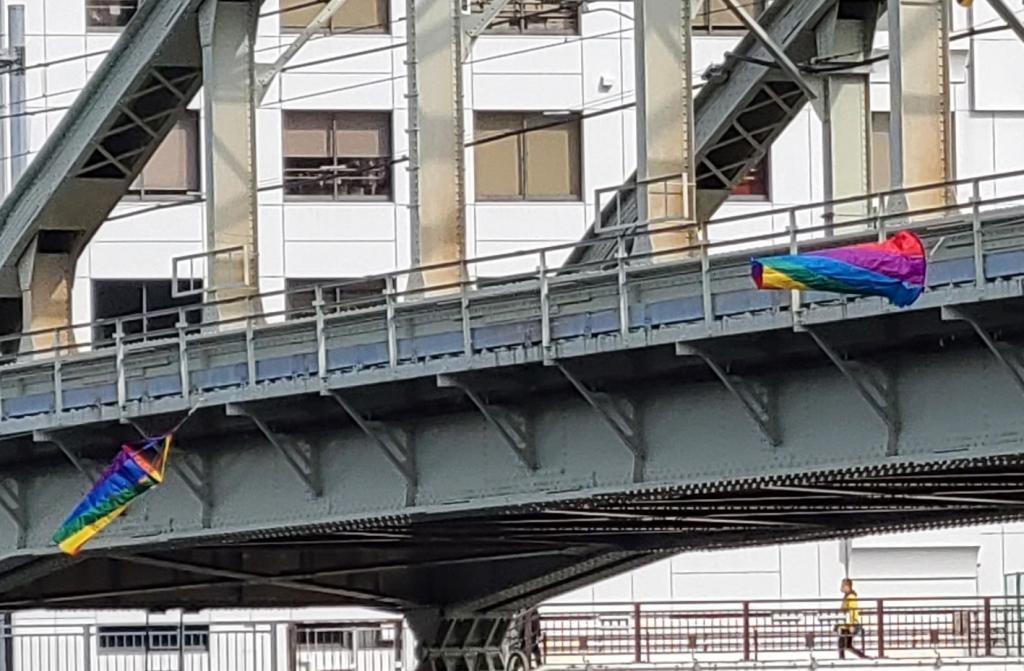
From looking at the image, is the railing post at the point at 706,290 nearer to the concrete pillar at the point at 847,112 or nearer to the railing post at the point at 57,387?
the concrete pillar at the point at 847,112

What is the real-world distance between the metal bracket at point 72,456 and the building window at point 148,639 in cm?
2139

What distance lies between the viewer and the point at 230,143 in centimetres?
5366

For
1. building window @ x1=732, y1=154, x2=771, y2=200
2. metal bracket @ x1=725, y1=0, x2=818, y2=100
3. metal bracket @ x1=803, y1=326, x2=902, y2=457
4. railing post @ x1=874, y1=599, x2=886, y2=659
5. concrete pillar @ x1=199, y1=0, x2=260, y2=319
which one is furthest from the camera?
building window @ x1=732, y1=154, x2=771, y2=200

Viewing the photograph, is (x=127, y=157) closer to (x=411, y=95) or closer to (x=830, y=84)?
(x=411, y=95)

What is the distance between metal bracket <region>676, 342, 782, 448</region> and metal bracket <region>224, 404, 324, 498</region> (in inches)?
332

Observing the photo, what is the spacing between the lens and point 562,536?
185ft

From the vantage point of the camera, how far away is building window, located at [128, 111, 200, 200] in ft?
269

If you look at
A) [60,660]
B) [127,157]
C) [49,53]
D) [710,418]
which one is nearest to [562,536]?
[127,157]

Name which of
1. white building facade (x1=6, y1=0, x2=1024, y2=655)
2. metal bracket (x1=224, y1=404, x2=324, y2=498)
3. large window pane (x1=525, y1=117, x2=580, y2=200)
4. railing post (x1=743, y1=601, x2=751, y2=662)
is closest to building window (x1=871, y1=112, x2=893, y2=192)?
white building facade (x1=6, y1=0, x2=1024, y2=655)

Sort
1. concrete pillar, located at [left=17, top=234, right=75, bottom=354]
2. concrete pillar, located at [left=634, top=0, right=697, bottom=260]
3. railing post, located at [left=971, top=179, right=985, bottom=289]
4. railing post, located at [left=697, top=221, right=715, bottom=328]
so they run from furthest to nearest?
concrete pillar, located at [left=17, top=234, right=75, bottom=354]
concrete pillar, located at [left=634, top=0, right=697, bottom=260]
railing post, located at [left=697, top=221, right=715, bottom=328]
railing post, located at [left=971, top=179, right=985, bottom=289]

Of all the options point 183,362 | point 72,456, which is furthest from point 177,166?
point 183,362

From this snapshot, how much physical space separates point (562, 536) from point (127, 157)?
32.3ft

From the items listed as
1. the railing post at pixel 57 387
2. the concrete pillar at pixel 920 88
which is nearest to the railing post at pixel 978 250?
the concrete pillar at pixel 920 88

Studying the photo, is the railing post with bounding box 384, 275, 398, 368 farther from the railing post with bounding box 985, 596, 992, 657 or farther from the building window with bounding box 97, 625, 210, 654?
the railing post with bounding box 985, 596, 992, 657
